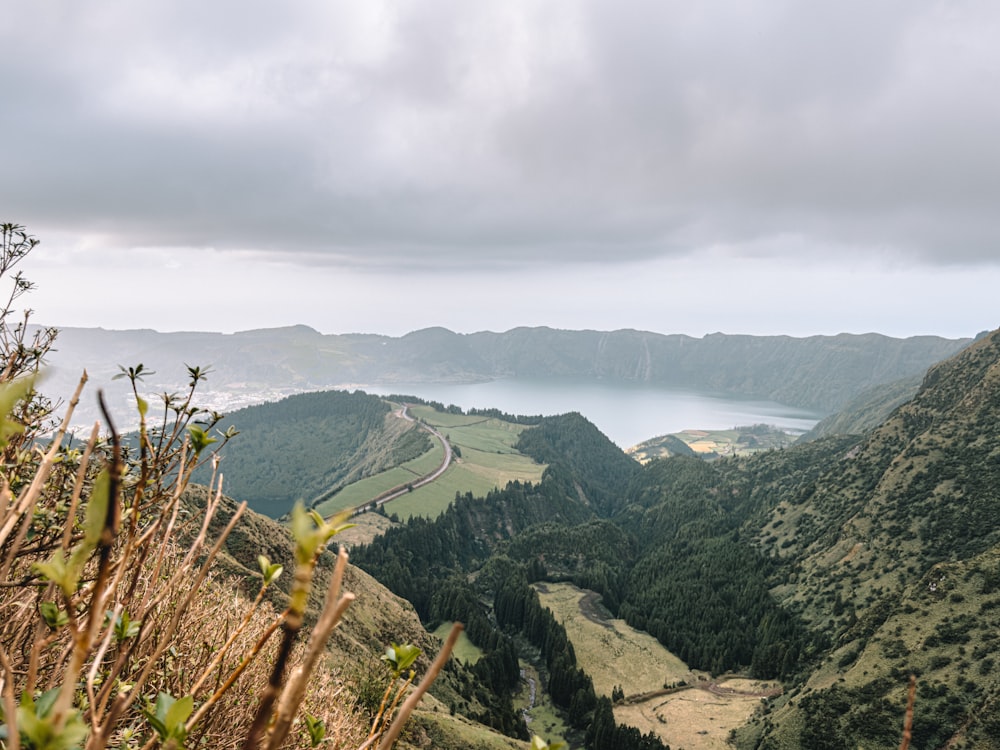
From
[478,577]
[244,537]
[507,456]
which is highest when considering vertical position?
[244,537]

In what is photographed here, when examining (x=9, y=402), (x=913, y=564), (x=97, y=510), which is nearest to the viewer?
(x=9, y=402)

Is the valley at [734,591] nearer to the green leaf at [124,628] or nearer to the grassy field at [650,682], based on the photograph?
the grassy field at [650,682]

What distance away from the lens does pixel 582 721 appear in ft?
209

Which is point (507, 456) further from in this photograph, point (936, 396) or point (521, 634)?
point (936, 396)

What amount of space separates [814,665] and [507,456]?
13528 centimetres

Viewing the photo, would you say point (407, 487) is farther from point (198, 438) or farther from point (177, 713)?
point (177, 713)

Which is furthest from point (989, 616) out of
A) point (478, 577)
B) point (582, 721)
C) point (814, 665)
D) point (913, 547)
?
point (478, 577)

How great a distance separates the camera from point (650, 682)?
3130 inches

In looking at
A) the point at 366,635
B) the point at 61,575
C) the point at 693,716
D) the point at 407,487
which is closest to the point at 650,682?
the point at 693,716

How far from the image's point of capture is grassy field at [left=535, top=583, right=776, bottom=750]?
63812 millimetres

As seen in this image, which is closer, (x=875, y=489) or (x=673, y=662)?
(x=673, y=662)

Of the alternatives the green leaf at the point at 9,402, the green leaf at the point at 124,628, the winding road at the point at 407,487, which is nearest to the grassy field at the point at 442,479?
the winding road at the point at 407,487

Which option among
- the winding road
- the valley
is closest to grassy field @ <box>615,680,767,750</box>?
the valley

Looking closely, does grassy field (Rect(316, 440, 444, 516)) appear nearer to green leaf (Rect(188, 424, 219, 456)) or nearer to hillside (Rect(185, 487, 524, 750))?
hillside (Rect(185, 487, 524, 750))
